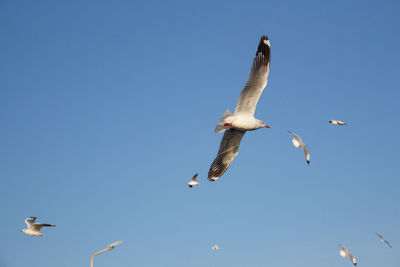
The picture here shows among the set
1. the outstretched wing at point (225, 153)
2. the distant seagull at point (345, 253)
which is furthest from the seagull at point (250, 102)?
the distant seagull at point (345, 253)

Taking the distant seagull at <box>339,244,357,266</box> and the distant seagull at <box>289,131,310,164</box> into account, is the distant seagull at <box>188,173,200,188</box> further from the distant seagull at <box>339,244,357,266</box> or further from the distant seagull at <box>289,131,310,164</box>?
the distant seagull at <box>339,244,357,266</box>

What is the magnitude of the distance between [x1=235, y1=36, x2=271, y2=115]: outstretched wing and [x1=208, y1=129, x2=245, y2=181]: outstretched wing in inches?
69.3

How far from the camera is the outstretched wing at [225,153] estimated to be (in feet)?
70.0

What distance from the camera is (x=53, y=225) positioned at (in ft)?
60.3

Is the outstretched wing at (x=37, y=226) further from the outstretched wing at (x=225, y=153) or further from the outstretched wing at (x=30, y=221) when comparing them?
the outstretched wing at (x=225, y=153)

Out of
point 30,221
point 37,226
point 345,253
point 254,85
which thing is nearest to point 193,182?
point 254,85

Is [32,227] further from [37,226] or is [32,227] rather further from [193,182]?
[193,182]

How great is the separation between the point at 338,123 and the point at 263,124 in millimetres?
3745

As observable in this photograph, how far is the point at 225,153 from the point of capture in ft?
71.7

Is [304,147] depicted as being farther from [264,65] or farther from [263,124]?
[264,65]

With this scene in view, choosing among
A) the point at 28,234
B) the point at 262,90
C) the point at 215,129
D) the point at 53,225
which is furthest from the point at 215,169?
the point at 28,234

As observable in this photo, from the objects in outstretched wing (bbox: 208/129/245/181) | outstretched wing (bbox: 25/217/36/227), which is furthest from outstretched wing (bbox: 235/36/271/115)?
outstretched wing (bbox: 25/217/36/227)

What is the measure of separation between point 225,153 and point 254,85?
4253 mm

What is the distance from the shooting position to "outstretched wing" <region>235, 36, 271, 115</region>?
770 inches
